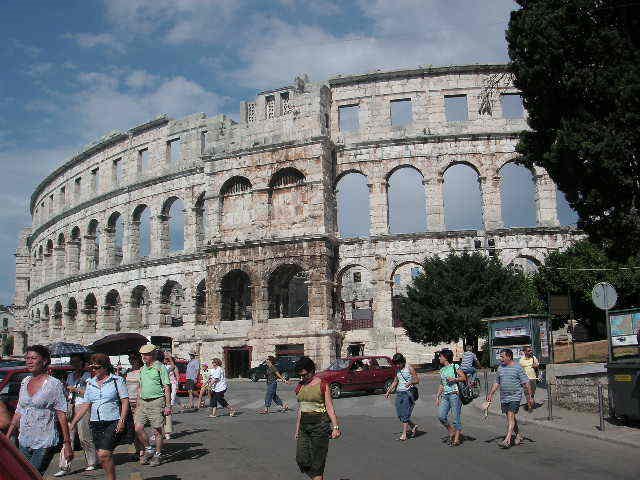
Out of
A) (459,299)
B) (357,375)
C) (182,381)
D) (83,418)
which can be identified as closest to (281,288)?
(459,299)

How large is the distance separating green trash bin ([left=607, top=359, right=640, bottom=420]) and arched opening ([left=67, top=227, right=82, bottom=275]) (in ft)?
146

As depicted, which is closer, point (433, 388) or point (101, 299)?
point (433, 388)

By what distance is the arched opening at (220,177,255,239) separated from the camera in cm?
3600

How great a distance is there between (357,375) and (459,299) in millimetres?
10522

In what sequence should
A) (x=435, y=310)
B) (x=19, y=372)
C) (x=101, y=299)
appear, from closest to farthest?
(x=19, y=372)
(x=435, y=310)
(x=101, y=299)

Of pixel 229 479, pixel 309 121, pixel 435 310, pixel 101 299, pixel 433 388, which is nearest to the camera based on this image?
pixel 229 479

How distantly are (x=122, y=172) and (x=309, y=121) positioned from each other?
660 inches

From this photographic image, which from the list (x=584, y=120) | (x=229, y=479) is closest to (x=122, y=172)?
(x=584, y=120)

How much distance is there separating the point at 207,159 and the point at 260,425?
2496cm

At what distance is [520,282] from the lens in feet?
108

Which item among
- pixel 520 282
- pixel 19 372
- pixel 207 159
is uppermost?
pixel 207 159

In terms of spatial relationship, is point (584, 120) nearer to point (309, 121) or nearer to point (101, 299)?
point (309, 121)

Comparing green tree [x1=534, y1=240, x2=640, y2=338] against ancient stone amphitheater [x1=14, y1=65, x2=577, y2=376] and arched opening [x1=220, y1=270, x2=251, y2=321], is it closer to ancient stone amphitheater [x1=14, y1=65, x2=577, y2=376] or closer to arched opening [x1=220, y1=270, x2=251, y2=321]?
ancient stone amphitheater [x1=14, y1=65, x2=577, y2=376]

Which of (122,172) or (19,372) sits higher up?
(122,172)
